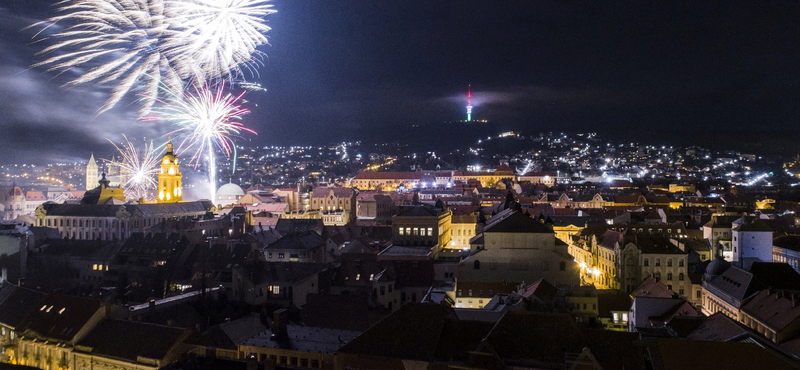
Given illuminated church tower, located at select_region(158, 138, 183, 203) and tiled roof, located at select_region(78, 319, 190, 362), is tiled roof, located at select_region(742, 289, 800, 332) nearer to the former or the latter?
tiled roof, located at select_region(78, 319, 190, 362)

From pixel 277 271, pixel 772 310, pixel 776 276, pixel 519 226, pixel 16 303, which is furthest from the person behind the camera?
pixel 519 226

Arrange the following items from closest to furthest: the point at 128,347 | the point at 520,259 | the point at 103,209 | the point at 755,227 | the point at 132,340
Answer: the point at 128,347 < the point at 132,340 < the point at 520,259 < the point at 755,227 < the point at 103,209

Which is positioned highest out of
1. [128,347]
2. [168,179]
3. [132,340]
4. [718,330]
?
[168,179]

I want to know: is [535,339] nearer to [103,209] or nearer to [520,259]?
[520,259]

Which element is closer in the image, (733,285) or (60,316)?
(60,316)

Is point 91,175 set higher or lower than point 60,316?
higher

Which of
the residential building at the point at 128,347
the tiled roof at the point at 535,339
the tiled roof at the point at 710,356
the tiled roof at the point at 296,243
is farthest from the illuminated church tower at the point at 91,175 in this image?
the tiled roof at the point at 710,356

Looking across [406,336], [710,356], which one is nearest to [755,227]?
[710,356]

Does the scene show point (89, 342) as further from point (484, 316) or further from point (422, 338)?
point (484, 316)

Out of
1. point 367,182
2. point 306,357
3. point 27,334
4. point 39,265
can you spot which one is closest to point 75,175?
point 367,182
